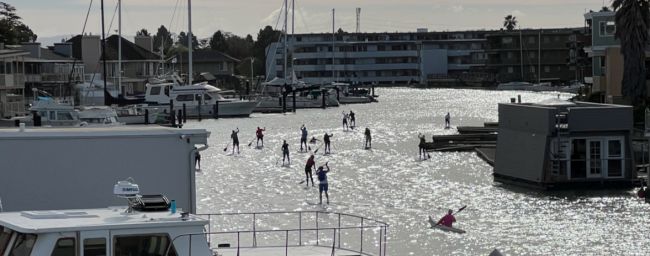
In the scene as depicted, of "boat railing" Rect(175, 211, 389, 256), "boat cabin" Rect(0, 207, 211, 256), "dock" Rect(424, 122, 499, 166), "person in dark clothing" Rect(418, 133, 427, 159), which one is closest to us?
"boat cabin" Rect(0, 207, 211, 256)

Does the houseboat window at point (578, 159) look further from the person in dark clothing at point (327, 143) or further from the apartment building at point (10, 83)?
the apartment building at point (10, 83)

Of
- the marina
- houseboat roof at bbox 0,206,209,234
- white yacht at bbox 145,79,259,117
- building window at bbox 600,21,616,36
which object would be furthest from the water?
white yacht at bbox 145,79,259,117

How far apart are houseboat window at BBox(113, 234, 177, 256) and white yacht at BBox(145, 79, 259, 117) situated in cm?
10200

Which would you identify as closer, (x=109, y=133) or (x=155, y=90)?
(x=109, y=133)

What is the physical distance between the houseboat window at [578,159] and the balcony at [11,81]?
175ft

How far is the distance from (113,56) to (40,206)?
125567 mm

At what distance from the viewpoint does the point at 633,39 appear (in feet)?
262

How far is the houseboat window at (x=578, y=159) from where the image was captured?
5369cm

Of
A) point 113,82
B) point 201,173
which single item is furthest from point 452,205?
point 113,82

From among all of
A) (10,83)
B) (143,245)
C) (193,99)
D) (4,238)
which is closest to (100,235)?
(143,245)

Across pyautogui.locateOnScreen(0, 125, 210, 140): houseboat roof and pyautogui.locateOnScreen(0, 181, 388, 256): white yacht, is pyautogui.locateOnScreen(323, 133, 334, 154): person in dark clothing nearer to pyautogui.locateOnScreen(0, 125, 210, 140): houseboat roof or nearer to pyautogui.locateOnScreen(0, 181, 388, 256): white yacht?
pyautogui.locateOnScreen(0, 125, 210, 140): houseboat roof

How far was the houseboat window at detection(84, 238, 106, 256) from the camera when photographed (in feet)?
62.2

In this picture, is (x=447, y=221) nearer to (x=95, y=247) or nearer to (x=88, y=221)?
(x=88, y=221)

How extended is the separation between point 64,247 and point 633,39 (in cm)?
6529
